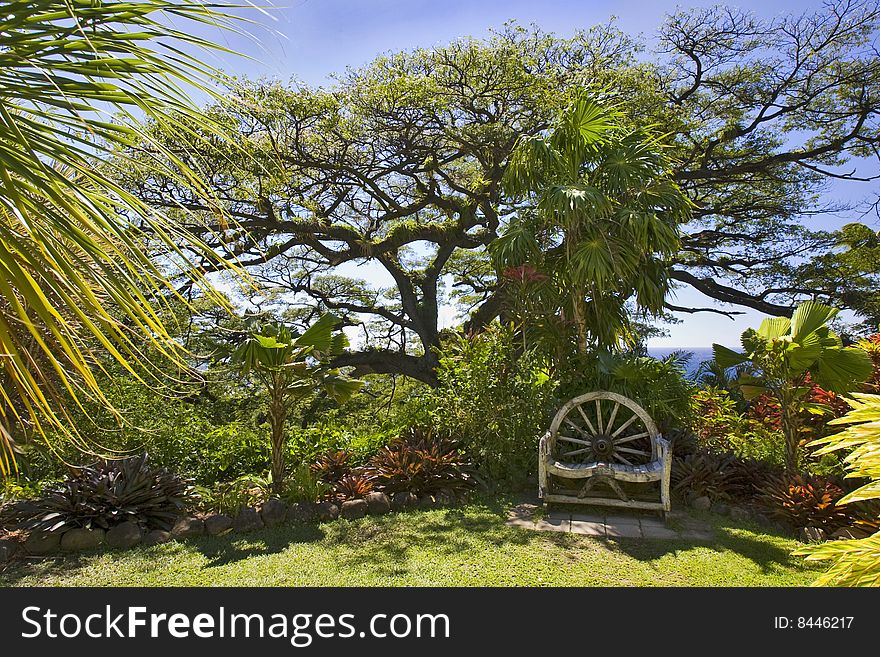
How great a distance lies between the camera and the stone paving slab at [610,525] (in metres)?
4.07

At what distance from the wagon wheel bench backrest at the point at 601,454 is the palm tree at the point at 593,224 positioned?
84 centimetres

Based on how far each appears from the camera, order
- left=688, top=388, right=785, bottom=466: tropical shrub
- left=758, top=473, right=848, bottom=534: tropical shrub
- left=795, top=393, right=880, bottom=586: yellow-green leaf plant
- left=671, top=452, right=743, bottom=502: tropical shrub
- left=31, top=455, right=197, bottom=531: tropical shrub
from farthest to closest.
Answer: left=688, top=388, right=785, bottom=466: tropical shrub, left=671, top=452, right=743, bottom=502: tropical shrub, left=758, top=473, right=848, bottom=534: tropical shrub, left=31, top=455, right=197, bottom=531: tropical shrub, left=795, top=393, right=880, bottom=586: yellow-green leaf plant

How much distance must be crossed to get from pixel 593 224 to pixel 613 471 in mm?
2444

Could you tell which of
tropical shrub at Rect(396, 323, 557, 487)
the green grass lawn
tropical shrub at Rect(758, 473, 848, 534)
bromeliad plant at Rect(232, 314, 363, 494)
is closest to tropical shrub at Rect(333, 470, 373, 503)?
the green grass lawn

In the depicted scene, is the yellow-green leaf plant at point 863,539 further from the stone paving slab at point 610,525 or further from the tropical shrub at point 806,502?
the tropical shrub at point 806,502

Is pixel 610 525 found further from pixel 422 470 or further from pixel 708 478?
pixel 422 470

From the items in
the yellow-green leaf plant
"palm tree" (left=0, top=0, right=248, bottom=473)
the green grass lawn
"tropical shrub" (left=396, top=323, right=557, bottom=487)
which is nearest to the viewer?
"palm tree" (left=0, top=0, right=248, bottom=473)

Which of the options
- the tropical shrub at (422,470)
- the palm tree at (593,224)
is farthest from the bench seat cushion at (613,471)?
the palm tree at (593,224)

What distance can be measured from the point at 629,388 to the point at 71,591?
15.6 feet

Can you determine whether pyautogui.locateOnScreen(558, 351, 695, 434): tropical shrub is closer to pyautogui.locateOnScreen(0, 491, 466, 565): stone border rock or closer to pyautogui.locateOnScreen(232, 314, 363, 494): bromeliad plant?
pyautogui.locateOnScreen(0, 491, 466, 565): stone border rock

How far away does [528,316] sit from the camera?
573 cm

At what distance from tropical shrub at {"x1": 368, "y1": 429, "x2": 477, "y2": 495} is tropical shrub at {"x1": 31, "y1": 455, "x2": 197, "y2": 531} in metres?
1.56

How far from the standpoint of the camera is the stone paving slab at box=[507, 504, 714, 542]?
4.07m

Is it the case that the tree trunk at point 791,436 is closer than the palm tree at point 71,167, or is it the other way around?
the palm tree at point 71,167
